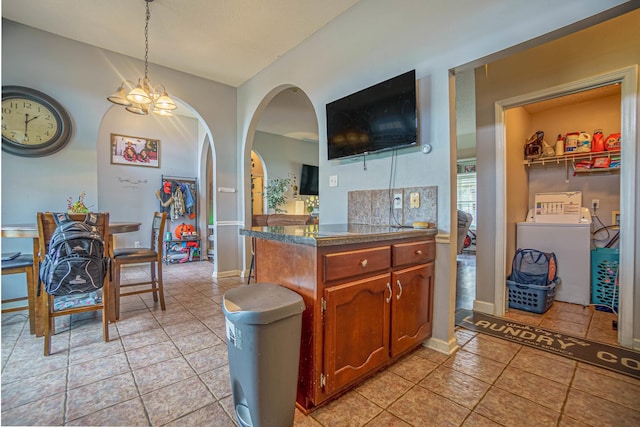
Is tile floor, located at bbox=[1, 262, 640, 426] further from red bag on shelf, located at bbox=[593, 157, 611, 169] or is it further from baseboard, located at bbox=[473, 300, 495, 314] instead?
red bag on shelf, located at bbox=[593, 157, 611, 169]

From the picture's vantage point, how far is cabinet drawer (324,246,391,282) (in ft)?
4.51

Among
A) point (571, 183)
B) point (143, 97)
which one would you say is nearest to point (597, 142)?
point (571, 183)

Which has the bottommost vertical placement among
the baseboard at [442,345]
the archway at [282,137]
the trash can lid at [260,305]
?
the baseboard at [442,345]

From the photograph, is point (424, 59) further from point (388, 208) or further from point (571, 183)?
point (571, 183)

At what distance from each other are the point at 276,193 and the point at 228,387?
17.8 feet

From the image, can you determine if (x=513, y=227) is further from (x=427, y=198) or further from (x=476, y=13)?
(x=476, y=13)

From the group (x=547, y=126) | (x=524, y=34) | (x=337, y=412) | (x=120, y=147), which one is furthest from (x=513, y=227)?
(x=120, y=147)

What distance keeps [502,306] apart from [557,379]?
1.10 m

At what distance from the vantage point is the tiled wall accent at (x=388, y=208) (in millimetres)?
2068

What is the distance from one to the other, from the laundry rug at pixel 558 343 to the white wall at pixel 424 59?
0.68 metres

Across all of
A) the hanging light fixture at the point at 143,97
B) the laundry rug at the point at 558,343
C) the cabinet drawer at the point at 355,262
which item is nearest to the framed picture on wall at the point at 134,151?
the hanging light fixture at the point at 143,97

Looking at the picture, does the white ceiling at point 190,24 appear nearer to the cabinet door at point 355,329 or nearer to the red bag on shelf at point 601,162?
the cabinet door at point 355,329

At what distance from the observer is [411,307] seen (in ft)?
6.12

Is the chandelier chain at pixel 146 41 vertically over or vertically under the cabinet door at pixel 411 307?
over
